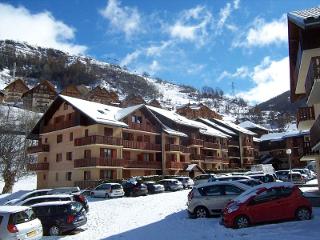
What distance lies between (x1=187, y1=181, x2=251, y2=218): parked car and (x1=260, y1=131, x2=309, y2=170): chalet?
71.9m

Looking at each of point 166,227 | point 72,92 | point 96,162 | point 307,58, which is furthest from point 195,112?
point 166,227

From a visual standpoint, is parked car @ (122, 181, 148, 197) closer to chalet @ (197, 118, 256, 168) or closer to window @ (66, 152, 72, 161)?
window @ (66, 152, 72, 161)

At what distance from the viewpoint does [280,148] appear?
99.9m

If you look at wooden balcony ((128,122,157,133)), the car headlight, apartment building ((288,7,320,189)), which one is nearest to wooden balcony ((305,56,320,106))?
apartment building ((288,7,320,189))

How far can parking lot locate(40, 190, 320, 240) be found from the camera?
16.4 meters

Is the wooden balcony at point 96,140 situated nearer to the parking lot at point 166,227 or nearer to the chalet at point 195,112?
the parking lot at point 166,227

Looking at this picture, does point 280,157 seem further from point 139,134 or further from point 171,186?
point 171,186

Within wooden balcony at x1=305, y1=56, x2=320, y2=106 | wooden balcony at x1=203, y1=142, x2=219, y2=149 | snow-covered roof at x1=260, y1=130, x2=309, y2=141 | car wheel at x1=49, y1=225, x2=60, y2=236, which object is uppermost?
snow-covered roof at x1=260, y1=130, x2=309, y2=141

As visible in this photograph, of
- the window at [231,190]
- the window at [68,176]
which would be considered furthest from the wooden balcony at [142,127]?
the window at [231,190]

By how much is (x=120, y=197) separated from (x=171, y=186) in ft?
26.2

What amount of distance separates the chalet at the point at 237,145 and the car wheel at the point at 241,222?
6913 cm

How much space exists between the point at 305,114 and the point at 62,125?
104 feet

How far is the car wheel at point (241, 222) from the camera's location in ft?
59.9

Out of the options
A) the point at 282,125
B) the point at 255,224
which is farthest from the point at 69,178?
the point at 282,125
